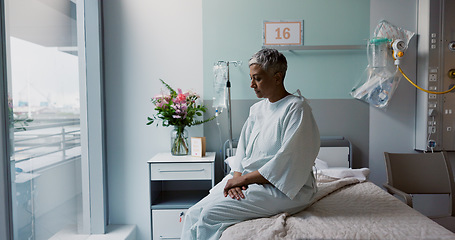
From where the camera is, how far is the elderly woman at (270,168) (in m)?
1.75

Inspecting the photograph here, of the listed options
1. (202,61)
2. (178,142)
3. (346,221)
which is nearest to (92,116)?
(178,142)

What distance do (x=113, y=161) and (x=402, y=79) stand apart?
9.12 feet

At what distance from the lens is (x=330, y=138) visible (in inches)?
126

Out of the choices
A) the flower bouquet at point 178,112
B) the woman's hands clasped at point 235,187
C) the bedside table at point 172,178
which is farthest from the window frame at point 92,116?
the woman's hands clasped at point 235,187

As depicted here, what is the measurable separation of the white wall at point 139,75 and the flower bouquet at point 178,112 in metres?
0.18

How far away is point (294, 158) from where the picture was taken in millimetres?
1797

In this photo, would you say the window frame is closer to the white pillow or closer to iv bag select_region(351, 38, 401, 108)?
the white pillow

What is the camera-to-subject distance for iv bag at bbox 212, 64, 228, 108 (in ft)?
10.4

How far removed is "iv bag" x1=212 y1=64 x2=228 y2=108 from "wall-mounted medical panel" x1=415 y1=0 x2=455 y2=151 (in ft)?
5.80

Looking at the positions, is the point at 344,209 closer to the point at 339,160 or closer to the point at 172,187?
the point at 339,160

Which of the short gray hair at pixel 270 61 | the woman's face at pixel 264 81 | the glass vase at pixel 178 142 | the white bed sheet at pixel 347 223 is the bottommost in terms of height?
the white bed sheet at pixel 347 223

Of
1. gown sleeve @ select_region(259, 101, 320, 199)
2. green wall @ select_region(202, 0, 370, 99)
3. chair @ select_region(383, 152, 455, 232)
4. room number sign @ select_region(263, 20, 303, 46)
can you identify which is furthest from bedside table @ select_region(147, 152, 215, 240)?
chair @ select_region(383, 152, 455, 232)

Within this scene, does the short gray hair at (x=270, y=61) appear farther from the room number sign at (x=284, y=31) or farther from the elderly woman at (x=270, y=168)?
the room number sign at (x=284, y=31)

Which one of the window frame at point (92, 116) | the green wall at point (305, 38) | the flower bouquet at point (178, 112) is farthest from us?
the green wall at point (305, 38)
